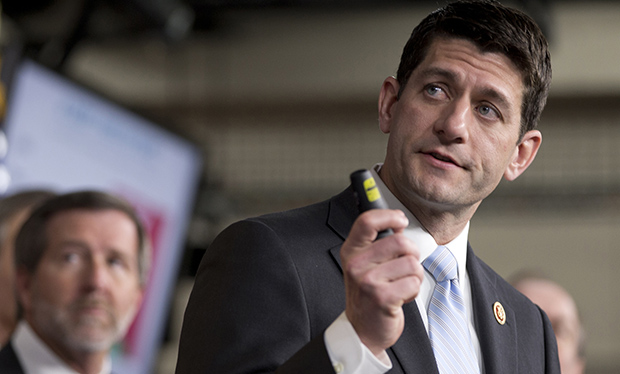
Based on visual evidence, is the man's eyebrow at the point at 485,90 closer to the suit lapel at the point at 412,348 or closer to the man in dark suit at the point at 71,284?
the suit lapel at the point at 412,348

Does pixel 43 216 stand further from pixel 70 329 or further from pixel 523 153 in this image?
pixel 523 153

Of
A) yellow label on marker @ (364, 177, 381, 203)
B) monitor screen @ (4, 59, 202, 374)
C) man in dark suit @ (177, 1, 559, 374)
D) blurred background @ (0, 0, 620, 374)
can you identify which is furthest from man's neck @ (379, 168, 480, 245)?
blurred background @ (0, 0, 620, 374)

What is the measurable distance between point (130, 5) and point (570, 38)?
2945 mm

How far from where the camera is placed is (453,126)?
1462 mm

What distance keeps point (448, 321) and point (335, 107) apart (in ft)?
14.2

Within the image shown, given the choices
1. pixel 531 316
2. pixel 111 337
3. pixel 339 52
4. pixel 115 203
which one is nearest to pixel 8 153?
pixel 115 203

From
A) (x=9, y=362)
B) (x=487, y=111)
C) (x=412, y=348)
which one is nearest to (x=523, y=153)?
(x=487, y=111)

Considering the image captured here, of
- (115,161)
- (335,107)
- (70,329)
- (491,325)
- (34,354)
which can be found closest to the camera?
(491,325)

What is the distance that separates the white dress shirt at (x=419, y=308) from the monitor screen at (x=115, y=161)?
167 centimetres

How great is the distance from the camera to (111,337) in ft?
10.0

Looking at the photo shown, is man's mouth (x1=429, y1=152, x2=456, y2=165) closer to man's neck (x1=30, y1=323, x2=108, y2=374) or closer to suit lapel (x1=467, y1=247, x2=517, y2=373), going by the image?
suit lapel (x1=467, y1=247, x2=517, y2=373)

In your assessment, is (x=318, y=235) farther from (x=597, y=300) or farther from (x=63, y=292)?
(x=597, y=300)

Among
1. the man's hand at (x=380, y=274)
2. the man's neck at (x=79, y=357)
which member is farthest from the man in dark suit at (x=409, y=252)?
the man's neck at (x=79, y=357)

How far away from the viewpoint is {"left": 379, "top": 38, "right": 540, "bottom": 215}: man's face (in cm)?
148
